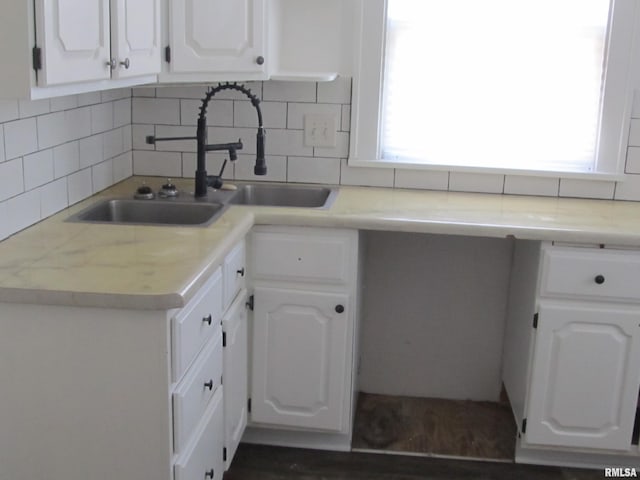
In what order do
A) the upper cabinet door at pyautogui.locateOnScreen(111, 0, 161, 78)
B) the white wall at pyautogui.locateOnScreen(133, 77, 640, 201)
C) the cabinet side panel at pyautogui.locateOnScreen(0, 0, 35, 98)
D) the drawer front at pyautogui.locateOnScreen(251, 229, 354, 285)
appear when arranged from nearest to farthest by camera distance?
1. the cabinet side panel at pyautogui.locateOnScreen(0, 0, 35, 98)
2. the upper cabinet door at pyautogui.locateOnScreen(111, 0, 161, 78)
3. the drawer front at pyautogui.locateOnScreen(251, 229, 354, 285)
4. the white wall at pyautogui.locateOnScreen(133, 77, 640, 201)

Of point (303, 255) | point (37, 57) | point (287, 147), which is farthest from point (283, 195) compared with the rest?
point (37, 57)

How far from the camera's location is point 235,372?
245 centimetres

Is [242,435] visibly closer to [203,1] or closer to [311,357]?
[311,357]

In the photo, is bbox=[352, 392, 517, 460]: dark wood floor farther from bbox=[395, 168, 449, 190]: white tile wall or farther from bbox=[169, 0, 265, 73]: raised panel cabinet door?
bbox=[169, 0, 265, 73]: raised panel cabinet door

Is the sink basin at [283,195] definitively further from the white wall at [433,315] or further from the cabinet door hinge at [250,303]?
the cabinet door hinge at [250,303]

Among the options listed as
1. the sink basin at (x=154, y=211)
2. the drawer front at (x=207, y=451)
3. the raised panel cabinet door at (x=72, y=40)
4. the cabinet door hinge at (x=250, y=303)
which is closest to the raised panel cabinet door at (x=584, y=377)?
the cabinet door hinge at (x=250, y=303)

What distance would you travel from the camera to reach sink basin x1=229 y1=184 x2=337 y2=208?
119 inches

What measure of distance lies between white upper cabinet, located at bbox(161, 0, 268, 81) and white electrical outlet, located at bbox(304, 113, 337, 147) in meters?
0.38

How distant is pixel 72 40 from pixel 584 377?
184 centimetres

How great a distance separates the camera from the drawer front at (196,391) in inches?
70.2

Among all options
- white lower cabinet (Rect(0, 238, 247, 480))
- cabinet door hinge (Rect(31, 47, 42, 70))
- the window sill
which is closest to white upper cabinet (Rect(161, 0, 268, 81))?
the window sill

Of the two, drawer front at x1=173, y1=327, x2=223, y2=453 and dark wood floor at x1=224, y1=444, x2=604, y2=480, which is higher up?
drawer front at x1=173, y1=327, x2=223, y2=453

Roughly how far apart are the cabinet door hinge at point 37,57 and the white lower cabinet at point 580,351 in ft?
5.20

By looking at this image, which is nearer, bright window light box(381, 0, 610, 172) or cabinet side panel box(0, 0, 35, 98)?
cabinet side panel box(0, 0, 35, 98)
